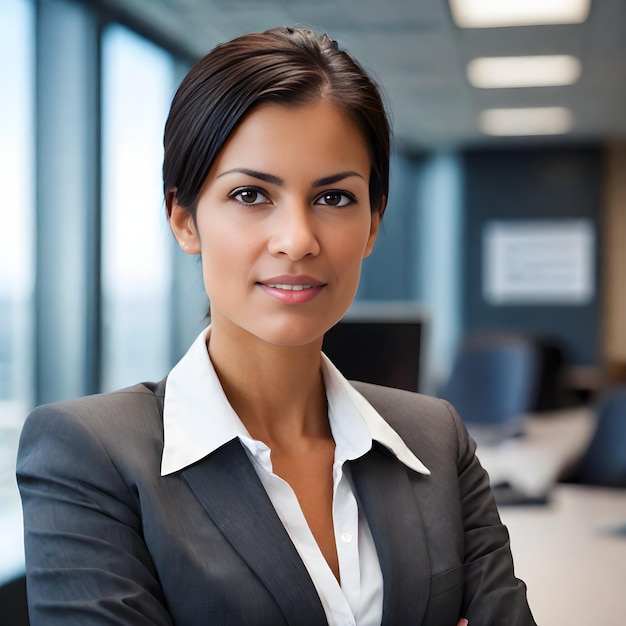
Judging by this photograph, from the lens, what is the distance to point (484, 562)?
1.23 metres

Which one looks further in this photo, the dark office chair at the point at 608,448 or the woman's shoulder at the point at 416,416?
Result: the dark office chair at the point at 608,448

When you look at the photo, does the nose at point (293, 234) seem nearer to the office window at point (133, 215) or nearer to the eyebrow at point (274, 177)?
the eyebrow at point (274, 177)

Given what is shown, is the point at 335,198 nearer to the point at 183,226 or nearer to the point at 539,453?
the point at 183,226

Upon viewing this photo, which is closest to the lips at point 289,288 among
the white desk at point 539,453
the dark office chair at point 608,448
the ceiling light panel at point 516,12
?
the white desk at point 539,453

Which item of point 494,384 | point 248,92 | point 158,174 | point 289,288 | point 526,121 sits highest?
point 526,121

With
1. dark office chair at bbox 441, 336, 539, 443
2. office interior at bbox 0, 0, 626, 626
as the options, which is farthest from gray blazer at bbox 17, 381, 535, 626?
dark office chair at bbox 441, 336, 539, 443

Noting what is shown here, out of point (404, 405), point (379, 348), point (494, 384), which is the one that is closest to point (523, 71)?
point (494, 384)

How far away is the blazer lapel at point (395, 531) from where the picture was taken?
Answer: 1094 mm

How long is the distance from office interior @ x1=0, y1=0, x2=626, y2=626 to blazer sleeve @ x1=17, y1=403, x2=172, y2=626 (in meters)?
0.46

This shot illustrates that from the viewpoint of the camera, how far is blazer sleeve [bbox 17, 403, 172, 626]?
0.97m

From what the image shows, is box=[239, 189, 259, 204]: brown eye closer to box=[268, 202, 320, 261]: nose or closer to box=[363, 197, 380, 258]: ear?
box=[268, 202, 320, 261]: nose

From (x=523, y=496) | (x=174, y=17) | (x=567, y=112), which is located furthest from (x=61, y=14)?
(x=567, y=112)

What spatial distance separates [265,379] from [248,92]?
1.27 feet

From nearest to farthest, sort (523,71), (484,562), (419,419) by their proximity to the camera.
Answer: (484,562)
(419,419)
(523,71)
